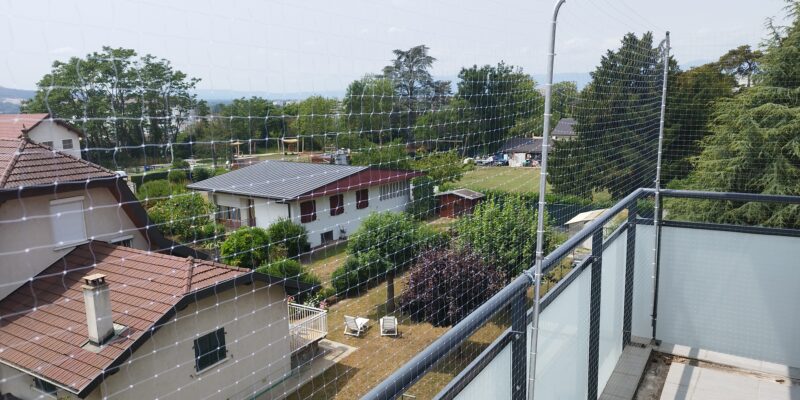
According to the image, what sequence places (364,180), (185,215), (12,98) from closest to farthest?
(12,98) < (185,215) < (364,180)

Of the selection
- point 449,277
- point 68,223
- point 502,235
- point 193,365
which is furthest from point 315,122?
point 502,235

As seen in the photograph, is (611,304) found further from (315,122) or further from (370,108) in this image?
(315,122)

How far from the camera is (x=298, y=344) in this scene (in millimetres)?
6973

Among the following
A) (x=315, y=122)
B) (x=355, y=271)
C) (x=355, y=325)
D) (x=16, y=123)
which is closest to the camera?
(x=16, y=123)

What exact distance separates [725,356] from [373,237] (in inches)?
135

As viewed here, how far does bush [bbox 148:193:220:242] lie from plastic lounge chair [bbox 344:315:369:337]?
5.88m

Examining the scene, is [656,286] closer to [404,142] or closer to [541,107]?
[541,107]

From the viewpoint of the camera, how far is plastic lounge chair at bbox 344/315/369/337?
807 centimetres

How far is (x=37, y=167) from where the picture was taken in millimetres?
1321

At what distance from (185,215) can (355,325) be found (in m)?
6.49

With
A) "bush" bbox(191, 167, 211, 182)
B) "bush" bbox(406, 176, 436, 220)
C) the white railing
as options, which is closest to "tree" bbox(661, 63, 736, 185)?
"bush" bbox(406, 176, 436, 220)

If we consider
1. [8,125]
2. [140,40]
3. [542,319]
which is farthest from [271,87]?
[542,319]

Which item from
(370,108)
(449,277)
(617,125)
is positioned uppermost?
(370,108)

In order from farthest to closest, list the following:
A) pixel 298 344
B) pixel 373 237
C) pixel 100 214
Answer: pixel 298 344 < pixel 373 237 < pixel 100 214
